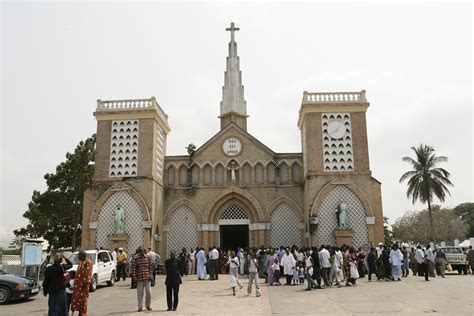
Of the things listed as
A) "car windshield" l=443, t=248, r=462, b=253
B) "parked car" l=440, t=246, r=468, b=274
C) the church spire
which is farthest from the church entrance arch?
"parked car" l=440, t=246, r=468, b=274

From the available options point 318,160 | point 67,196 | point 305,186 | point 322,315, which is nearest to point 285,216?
point 305,186

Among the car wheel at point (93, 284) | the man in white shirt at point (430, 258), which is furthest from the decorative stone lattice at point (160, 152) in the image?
the man in white shirt at point (430, 258)

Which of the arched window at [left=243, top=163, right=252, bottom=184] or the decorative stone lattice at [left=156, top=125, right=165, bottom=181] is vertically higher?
the decorative stone lattice at [left=156, top=125, right=165, bottom=181]

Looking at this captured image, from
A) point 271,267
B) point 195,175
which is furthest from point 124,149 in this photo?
point 271,267

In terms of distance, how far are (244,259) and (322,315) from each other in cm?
1338

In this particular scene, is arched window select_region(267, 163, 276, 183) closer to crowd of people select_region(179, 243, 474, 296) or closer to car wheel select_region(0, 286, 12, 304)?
crowd of people select_region(179, 243, 474, 296)

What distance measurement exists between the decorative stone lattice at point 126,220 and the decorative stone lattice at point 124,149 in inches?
52.5

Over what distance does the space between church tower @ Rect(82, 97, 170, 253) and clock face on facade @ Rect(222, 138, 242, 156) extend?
4.46 metres

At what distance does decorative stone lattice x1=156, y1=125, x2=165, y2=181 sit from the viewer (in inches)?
1086

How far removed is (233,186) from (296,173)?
4147 mm

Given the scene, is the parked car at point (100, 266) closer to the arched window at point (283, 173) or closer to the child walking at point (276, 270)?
the child walking at point (276, 270)

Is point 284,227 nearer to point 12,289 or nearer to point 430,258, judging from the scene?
point 430,258

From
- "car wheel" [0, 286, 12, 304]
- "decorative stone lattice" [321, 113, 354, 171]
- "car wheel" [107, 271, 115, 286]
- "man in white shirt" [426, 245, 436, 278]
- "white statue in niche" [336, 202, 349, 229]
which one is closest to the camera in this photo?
"car wheel" [0, 286, 12, 304]

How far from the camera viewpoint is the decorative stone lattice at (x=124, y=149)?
86.0 ft
